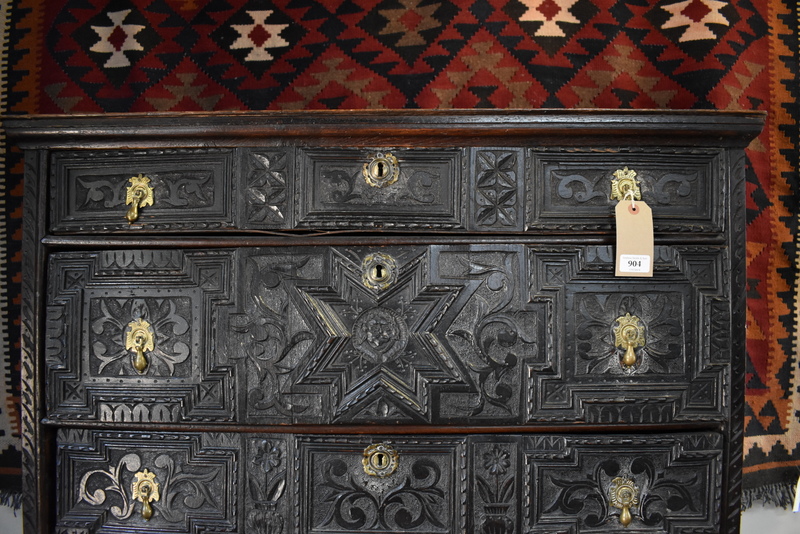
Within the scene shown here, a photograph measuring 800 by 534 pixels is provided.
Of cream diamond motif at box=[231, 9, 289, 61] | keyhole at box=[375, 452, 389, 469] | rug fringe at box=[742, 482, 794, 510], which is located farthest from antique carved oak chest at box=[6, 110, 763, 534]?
cream diamond motif at box=[231, 9, 289, 61]

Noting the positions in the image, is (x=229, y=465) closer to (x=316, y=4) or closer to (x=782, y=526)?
(x=316, y=4)

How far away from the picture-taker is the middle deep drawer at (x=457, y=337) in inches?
47.1

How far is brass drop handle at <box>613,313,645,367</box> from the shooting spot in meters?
1.19

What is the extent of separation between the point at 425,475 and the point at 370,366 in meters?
0.29

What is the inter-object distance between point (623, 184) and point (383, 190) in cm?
58

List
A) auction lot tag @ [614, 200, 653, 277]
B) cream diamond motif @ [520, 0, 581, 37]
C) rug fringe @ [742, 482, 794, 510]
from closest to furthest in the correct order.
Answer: auction lot tag @ [614, 200, 653, 277]
rug fringe @ [742, 482, 794, 510]
cream diamond motif @ [520, 0, 581, 37]

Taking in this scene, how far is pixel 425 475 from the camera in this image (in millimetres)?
1203

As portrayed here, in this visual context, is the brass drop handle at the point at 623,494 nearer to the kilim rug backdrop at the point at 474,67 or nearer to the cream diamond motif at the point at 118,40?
the kilim rug backdrop at the point at 474,67

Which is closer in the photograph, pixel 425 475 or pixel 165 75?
pixel 425 475

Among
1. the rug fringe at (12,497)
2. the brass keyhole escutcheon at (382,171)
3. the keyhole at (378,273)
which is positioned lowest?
the rug fringe at (12,497)

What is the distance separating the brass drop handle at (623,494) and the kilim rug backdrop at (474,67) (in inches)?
37.3

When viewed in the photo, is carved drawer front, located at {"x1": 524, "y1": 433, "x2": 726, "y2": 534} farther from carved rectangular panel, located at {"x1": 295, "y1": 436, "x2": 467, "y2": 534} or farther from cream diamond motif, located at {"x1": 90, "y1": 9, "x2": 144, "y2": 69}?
cream diamond motif, located at {"x1": 90, "y1": 9, "x2": 144, "y2": 69}

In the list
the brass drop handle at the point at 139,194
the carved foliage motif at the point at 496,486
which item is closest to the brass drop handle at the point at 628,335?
the carved foliage motif at the point at 496,486

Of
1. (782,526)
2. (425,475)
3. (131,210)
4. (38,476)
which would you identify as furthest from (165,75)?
(782,526)
